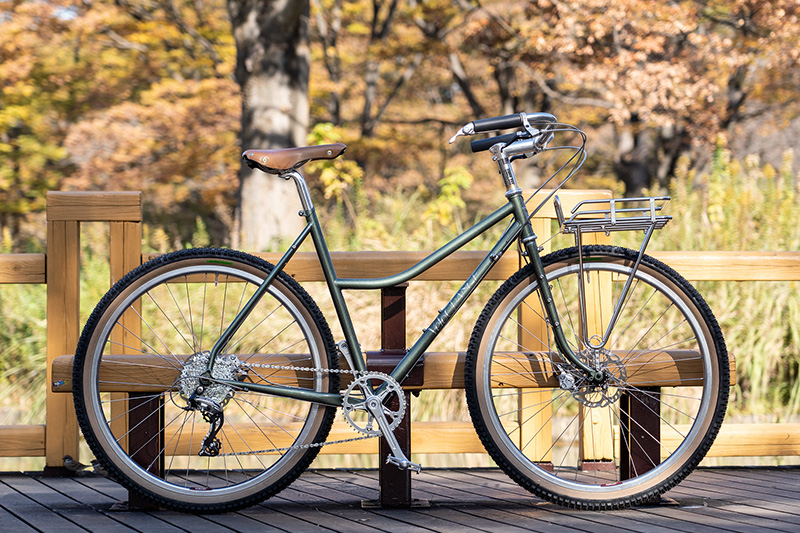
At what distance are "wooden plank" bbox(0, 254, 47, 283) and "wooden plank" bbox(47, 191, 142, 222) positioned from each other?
186mm

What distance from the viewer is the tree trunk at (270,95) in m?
8.10

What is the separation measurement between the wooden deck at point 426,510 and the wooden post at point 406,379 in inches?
2.5

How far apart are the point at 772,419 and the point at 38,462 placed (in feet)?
13.0

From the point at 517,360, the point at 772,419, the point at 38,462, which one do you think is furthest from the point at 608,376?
the point at 38,462

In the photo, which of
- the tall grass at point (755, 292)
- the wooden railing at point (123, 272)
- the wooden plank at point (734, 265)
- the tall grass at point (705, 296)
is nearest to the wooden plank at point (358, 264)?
the wooden railing at point (123, 272)

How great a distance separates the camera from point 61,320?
3311 mm

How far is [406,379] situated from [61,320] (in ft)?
4.98

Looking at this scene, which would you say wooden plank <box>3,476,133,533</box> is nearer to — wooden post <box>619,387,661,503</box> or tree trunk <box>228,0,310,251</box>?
wooden post <box>619,387,661,503</box>

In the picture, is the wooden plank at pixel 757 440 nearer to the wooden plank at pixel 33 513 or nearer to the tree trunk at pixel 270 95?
the wooden plank at pixel 33 513

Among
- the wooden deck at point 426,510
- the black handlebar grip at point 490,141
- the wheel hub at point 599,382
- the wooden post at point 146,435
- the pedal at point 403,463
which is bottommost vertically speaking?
the wooden deck at point 426,510

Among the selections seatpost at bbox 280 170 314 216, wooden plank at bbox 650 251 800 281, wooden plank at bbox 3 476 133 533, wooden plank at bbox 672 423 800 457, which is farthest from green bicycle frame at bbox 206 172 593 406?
wooden plank at bbox 672 423 800 457

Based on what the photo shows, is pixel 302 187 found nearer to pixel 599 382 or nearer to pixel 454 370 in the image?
pixel 454 370

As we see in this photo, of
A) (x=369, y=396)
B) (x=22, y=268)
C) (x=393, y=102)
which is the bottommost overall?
(x=369, y=396)

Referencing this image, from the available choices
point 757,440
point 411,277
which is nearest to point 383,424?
point 411,277
